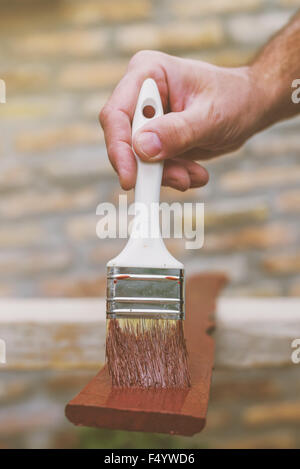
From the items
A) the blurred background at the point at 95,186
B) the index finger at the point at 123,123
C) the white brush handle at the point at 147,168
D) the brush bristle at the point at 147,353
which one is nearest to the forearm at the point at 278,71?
the index finger at the point at 123,123

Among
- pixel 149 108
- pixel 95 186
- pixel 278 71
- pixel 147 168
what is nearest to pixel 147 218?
pixel 147 168

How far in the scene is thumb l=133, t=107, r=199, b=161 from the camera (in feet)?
2.28

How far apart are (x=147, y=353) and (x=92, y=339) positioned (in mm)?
433

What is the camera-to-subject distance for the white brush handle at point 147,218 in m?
0.66

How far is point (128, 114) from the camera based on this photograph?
85 cm

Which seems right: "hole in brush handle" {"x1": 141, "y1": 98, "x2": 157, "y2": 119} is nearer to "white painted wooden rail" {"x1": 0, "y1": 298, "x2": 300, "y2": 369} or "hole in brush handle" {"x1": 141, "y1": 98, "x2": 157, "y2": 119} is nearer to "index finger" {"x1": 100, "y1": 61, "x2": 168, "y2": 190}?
"index finger" {"x1": 100, "y1": 61, "x2": 168, "y2": 190}

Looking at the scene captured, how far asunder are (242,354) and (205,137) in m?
0.47

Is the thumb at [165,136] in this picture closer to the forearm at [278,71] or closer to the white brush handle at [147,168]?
the white brush handle at [147,168]

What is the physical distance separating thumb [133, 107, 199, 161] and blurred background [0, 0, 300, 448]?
2.59ft

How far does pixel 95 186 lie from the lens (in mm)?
1602

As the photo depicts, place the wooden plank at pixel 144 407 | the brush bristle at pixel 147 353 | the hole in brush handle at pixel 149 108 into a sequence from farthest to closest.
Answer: the hole in brush handle at pixel 149 108, the brush bristle at pixel 147 353, the wooden plank at pixel 144 407

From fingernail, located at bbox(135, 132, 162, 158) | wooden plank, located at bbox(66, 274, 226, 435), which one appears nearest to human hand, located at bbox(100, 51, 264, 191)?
fingernail, located at bbox(135, 132, 162, 158)

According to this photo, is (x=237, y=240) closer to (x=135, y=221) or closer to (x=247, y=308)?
(x=247, y=308)

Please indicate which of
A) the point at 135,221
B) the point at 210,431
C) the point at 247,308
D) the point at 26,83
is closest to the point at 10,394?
the point at 210,431
